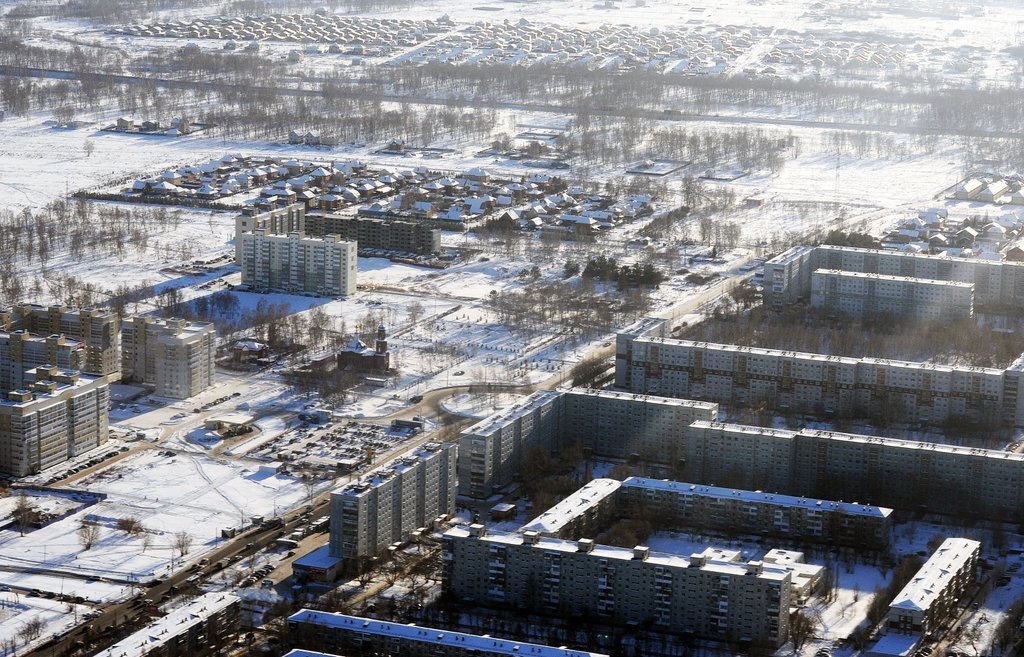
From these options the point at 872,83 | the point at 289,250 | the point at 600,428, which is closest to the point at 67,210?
the point at 289,250

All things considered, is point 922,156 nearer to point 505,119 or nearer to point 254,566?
point 505,119

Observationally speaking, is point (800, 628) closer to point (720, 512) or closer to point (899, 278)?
point (720, 512)

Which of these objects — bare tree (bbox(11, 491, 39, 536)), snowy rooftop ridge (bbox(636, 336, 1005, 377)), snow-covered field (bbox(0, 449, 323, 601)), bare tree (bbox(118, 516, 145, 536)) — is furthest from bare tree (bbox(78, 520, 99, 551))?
snowy rooftop ridge (bbox(636, 336, 1005, 377))

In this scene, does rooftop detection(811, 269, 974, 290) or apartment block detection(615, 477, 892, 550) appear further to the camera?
rooftop detection(811, 269, 974, 290)

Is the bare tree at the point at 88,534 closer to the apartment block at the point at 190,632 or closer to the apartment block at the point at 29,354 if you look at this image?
the apartment block at the point at 190,632

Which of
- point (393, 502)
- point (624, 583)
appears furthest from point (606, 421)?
point (624, 583)

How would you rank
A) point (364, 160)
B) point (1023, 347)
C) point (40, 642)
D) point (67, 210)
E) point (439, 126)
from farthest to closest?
1. point (439, 126)
2. point (364, 160)
3. point (67, 210)
4. point (1023, 347)
5. point (40, 642)

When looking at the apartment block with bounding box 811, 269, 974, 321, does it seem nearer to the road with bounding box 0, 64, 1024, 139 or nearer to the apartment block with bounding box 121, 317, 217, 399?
the apartment block with bounding box 121, 317, 217, 399
